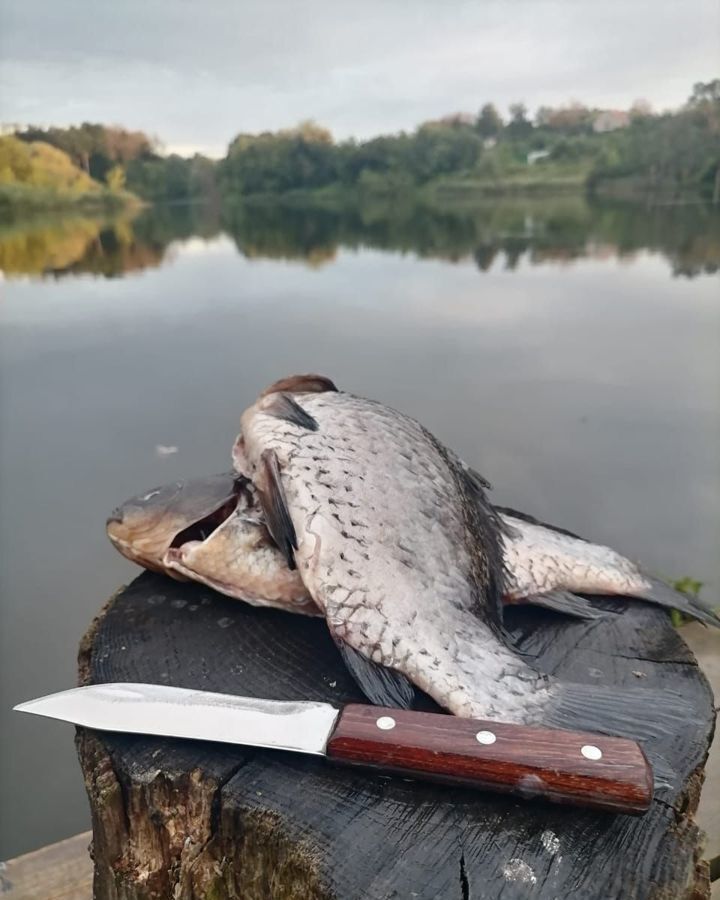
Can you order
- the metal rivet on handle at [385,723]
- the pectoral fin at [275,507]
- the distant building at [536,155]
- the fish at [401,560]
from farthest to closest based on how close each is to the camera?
the distant building at [536,155] < the pectoral fin at [275,507] < the fish at [401,560] < the metal rivet on handle at [385,723]

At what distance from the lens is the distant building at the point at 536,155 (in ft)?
53.0

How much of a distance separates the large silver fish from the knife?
0.11 meters

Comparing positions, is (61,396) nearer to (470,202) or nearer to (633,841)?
(633,841)

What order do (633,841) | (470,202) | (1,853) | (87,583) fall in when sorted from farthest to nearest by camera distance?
(470,202) → (87,583) → (1,853) → (633,841)

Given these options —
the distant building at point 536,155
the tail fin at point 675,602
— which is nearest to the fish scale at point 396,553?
the tail fin at point 675,602

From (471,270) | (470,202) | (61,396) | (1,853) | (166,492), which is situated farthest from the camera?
(470,202)

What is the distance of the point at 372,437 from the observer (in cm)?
164

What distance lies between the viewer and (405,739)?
3.44 feet

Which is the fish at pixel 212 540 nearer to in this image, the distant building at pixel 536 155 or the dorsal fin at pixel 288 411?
the dorsal fin at pixel 288 411

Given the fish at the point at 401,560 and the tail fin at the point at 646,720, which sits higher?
the fish at the point at 401,560

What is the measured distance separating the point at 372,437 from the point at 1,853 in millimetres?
2491

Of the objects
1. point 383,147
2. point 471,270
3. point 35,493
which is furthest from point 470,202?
point 35,493

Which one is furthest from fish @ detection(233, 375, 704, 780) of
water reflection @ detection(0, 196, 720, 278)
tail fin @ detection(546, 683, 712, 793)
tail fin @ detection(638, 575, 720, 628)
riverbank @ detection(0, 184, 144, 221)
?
riverbank @ detection(0, 184, 144, 221)

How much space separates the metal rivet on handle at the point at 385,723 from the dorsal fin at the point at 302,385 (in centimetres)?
102
